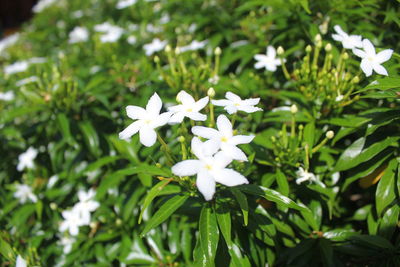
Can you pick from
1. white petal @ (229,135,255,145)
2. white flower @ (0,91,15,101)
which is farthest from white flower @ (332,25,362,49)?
white flower @ (0,91,15,101)

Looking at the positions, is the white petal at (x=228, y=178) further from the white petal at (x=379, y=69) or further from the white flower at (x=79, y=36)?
the white flower at (x=79, y=36)

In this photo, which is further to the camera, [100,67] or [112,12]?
[112,12]

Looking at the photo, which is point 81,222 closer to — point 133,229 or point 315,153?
point 133,229

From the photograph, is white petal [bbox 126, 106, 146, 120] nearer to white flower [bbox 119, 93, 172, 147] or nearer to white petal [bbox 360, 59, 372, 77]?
white flower [bbox 119, 93, 172, 147]

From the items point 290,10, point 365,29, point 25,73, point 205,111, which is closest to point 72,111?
point 25,73

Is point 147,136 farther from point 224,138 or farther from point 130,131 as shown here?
point 224,138

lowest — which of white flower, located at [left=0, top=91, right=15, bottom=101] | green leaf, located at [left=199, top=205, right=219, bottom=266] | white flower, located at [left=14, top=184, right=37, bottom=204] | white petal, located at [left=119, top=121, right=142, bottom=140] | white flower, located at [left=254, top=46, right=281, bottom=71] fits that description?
white flower, located at [left=14, top=184, right=37, bottom=204]
